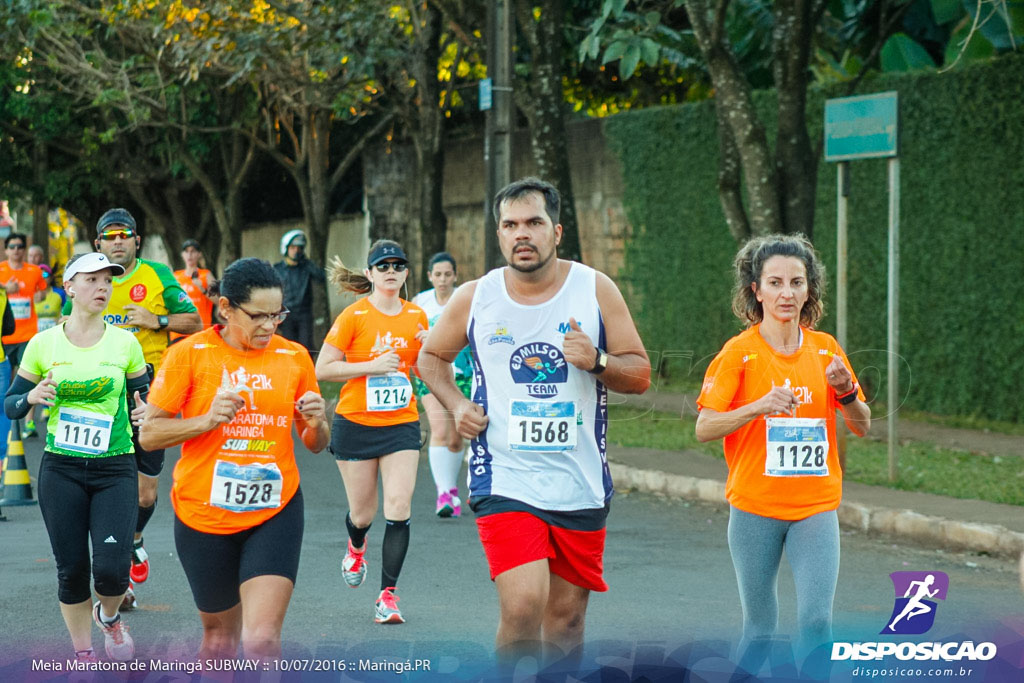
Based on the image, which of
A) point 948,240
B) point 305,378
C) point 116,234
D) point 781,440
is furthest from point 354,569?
point 948,240

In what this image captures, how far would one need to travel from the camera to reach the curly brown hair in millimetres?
5312

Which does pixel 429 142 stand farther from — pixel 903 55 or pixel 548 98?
pixel 903 55

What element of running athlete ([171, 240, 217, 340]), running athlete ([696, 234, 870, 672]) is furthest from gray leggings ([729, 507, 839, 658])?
running athlete ([171, 240, 217, 340])

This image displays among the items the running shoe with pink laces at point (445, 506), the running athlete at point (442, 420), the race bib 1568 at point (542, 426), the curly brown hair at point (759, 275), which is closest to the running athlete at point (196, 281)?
the running athlete at point (442, 420)

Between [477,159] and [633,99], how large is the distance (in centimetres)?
297

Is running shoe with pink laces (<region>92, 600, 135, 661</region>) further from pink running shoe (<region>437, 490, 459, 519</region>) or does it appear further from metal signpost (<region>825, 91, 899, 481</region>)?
metal signpost (<region>825, 91, 899, 481</region>)

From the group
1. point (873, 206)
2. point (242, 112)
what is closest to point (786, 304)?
point (873, 206)

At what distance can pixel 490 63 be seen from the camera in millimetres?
14633

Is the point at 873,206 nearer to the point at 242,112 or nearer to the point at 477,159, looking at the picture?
the point at 477,159

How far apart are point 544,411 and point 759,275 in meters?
1.05

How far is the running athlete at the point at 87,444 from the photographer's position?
5.89 meters

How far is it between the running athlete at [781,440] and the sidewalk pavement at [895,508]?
1.93 metres

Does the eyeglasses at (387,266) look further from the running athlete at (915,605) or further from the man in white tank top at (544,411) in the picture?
the running athlete at (915,605)

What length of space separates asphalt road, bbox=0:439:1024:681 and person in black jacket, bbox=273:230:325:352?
5.41m
